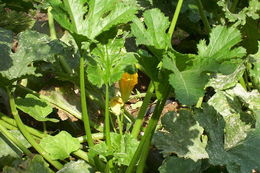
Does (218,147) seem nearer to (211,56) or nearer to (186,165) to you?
(186,165)

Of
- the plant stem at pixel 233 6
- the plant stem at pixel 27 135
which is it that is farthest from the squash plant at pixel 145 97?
the plant stem at pixel 233 6

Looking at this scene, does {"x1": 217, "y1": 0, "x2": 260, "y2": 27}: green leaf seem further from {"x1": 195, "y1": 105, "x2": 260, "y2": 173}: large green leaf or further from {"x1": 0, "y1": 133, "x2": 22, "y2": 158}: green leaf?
{"x1": 0, "y1": 133, "x2": 22, "y2": 158}: green leaf

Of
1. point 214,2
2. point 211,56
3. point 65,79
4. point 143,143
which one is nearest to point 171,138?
point 143,143

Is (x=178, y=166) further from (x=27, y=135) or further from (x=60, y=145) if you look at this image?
(x=27, y=135)

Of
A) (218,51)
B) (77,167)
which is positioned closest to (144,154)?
(77,167)

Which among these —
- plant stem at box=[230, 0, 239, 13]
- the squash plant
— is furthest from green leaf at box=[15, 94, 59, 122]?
plant stem at box=[230, 0, 239, 13]

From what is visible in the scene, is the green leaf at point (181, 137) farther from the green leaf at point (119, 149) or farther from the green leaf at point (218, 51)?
the green leaf at point (218, 51)
